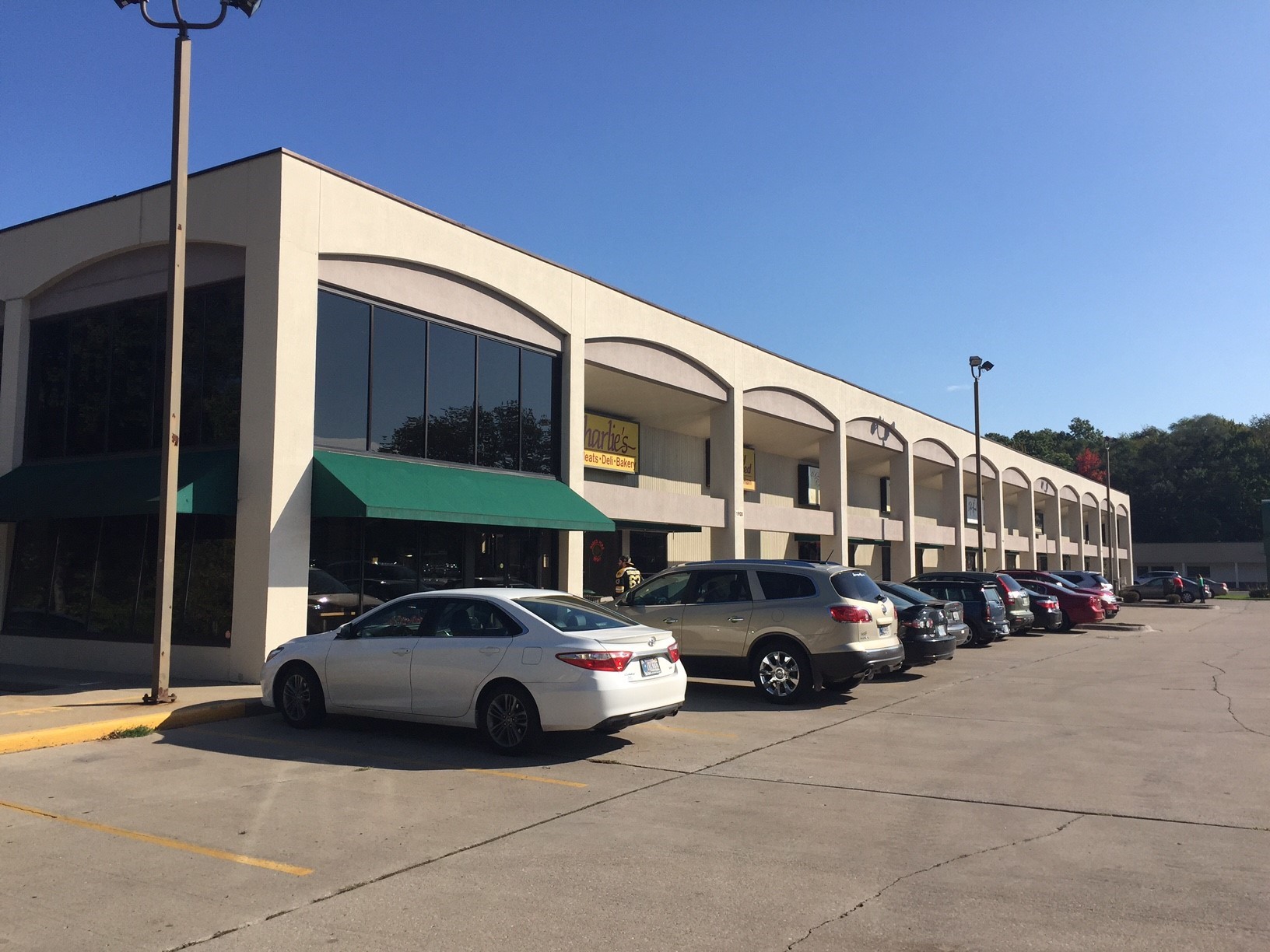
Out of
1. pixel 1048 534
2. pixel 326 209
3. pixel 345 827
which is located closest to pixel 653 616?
pixel 345 827

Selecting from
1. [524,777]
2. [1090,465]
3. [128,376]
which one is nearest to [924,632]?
[524,777]

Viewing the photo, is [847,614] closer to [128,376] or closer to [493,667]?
[493,667]

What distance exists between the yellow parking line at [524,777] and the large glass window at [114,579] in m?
7.31

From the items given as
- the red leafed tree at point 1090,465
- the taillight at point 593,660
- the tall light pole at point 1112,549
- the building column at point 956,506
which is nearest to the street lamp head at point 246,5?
the taillight at point 593,660

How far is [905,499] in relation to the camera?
123 feet

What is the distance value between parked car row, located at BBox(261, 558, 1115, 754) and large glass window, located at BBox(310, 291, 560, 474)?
276 cm

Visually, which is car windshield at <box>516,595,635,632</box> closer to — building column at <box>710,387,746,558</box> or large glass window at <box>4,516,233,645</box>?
large glass window at <box>4,516,233,645</box>

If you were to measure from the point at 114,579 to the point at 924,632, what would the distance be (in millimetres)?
12914

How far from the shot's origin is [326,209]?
51.3 ft

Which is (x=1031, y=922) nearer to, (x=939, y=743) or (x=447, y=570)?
(x=939, y=743)

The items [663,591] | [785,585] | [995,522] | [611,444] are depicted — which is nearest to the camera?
[785,585]

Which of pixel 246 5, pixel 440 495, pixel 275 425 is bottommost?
pixel 440 495

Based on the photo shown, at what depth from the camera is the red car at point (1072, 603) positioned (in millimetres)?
27969

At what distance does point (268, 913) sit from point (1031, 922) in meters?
3.95
